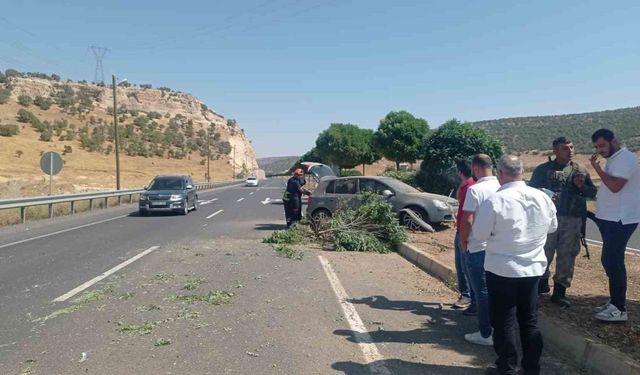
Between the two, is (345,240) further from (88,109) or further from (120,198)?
(88,109)

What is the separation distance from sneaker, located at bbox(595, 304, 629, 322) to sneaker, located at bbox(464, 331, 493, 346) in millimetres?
1158

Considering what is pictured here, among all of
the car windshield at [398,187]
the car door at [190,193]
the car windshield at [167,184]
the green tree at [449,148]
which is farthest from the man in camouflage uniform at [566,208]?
the car windshield at [167,184]

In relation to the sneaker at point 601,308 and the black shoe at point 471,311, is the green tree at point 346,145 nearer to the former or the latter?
the black shoe at point 471,311

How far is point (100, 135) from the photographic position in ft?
224

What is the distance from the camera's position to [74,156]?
2206 inches

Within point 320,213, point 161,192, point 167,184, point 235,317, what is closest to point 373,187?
point 320,213

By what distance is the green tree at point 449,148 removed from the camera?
76.7 ft


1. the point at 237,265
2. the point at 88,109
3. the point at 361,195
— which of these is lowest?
the point at 237,265

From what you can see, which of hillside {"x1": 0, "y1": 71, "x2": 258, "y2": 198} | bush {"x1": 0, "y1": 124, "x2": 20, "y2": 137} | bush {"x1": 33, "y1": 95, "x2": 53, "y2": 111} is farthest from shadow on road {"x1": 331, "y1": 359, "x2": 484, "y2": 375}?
bush {"x1": 33, "y1": 95, "x2": 53, "y2": 111}

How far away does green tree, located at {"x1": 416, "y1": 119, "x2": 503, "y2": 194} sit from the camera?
23.4 metres

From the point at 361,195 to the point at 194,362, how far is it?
9256mm

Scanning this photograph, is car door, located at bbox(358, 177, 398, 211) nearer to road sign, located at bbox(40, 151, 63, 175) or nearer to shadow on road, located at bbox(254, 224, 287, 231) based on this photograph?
shadow on road, located at bbox(254, 224, 287, 231)

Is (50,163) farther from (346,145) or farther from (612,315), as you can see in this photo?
(346,145)

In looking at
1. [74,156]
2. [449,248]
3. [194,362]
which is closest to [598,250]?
[449,248]
